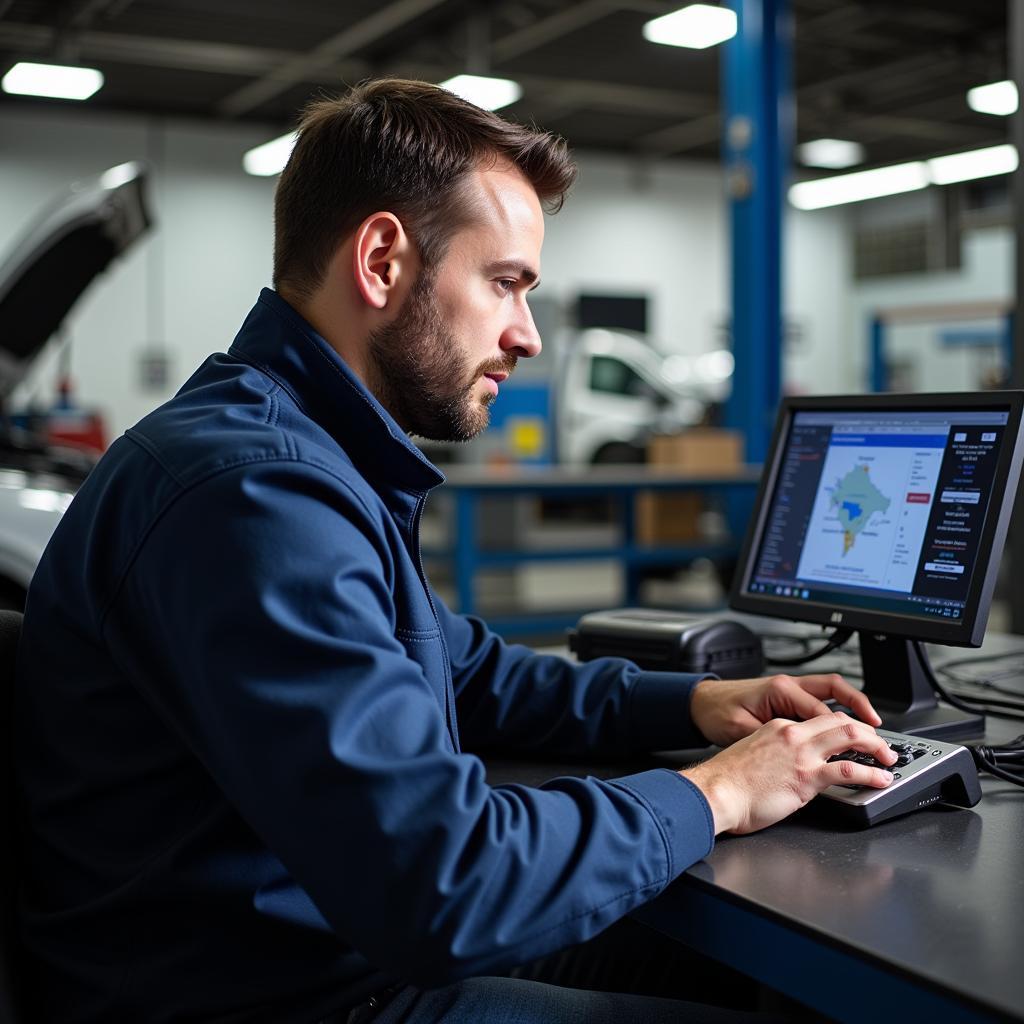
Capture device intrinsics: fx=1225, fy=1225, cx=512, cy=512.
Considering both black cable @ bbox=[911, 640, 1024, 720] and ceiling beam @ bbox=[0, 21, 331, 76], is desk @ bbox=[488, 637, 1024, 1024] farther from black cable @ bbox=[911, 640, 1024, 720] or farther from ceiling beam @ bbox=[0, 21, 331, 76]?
ceiling beam @ bbox=[0, 21, 331, 76]

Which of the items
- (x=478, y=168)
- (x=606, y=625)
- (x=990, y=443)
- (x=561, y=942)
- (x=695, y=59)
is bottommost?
(x=561, y=942)

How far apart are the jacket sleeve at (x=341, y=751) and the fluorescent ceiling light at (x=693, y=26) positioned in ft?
25.6

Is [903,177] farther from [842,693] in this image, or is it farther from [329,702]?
[329,702]

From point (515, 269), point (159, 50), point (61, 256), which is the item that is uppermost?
point (159, 50)

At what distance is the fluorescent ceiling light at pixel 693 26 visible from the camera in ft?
26.2

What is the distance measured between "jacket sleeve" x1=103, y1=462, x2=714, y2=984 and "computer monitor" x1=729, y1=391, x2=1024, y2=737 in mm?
568

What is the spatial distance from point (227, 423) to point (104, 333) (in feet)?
35.3

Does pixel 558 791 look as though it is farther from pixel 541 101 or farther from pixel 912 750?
pixel 541 101

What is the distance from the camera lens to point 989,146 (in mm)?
12672

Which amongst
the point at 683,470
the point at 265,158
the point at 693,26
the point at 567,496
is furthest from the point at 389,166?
the point at 265,158

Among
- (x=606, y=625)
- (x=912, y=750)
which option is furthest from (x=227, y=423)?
(x=606, y=625)

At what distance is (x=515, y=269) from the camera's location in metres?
1.20

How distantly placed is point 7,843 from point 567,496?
15.2 ft

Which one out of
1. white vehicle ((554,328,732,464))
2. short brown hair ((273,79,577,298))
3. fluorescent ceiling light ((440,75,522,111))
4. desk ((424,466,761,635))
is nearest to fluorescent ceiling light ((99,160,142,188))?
desk ((424,466,761,635))
